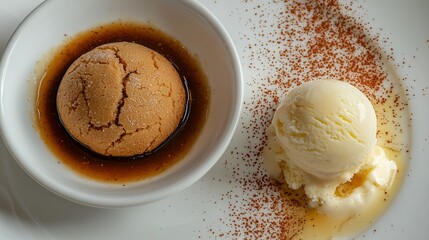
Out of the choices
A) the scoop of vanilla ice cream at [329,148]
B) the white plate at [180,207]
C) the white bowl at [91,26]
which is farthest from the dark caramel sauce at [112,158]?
the scoop of vanilla ice cream at [329,148]

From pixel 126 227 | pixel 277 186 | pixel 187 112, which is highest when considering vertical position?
pixel 187 112

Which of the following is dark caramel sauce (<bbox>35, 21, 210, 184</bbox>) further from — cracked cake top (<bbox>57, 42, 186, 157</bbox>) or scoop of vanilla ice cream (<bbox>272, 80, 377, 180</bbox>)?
scoop of vanilla ice cream (<bbox>272, 80, 377, 180</bbox>)

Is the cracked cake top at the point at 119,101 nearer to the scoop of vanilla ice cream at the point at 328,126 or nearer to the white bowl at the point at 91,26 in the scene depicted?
the white bowl at the point at 91,26

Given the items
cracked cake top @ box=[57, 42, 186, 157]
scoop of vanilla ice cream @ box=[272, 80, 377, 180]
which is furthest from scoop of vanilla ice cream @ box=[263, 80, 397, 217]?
cracked cake top @ box=[57, 42, 186, 157]

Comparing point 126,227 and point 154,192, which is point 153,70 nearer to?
point 154,192

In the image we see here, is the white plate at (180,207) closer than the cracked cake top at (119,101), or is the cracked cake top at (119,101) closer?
the cracked cake top at (119,101)

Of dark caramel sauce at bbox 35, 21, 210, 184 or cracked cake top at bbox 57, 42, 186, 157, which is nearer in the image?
cracked cake top at bbox 57, 42, 186, 157

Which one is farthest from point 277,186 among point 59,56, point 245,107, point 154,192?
point 59,56
